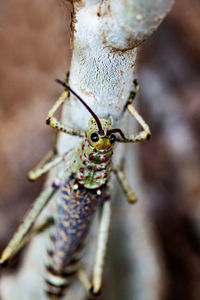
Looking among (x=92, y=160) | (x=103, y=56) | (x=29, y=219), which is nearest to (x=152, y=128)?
(x=29, y=219)

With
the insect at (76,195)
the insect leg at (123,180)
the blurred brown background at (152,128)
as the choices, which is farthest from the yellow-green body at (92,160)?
the blurred brown background at (152,128)

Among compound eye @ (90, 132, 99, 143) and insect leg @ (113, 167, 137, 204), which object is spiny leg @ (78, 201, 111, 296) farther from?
compound eye @ (90, 132, 99, 143)

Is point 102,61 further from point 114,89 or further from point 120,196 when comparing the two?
point 120,196

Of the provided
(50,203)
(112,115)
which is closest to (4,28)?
(50,203)

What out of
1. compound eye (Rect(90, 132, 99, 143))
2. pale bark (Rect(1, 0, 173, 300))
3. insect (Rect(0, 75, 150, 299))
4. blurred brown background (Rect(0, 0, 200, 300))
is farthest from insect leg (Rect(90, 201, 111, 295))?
blurred brown background (Rect(0, 0, 200, 300))

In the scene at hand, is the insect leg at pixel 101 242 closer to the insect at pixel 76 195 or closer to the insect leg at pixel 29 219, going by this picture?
the insect at pixel 76 195

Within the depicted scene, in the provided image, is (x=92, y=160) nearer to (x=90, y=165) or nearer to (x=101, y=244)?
→ (x=90, y=165)
